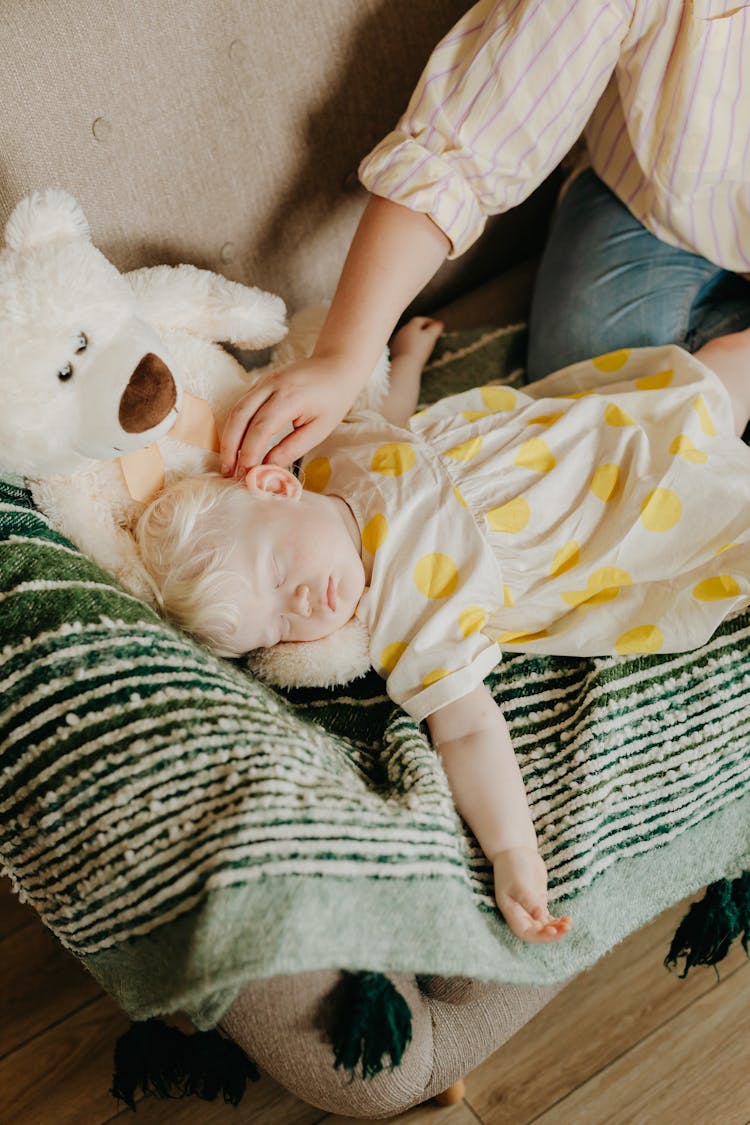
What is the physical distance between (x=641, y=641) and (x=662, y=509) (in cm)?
14

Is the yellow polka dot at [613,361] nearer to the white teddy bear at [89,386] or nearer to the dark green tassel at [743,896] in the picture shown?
the white teddy bear at [89,386]

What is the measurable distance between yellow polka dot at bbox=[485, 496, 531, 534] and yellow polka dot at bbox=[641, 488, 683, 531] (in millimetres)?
124

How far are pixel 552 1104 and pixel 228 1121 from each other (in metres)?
0.38

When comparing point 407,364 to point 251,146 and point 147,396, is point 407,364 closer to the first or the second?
point 251,146

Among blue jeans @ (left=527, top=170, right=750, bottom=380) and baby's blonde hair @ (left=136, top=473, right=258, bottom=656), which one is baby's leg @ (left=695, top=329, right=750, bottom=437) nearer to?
blue jeans @ (left=527, top=170, right=750, bottom=380)

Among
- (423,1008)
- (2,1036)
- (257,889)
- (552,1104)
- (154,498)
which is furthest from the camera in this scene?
(2,1036)

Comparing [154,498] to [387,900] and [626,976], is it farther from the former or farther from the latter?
[626,976]

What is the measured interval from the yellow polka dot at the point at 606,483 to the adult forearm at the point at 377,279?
28 cm

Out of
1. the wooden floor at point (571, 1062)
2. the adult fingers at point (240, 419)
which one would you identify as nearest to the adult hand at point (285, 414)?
the adult fingers at point (240, 419)

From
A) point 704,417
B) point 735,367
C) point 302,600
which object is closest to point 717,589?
point 704,417

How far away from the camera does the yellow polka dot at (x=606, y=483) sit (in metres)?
0.98

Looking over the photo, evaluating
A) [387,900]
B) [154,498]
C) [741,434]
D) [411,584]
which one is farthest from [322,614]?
[741,434]

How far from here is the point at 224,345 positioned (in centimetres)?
111

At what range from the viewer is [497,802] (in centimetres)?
82
